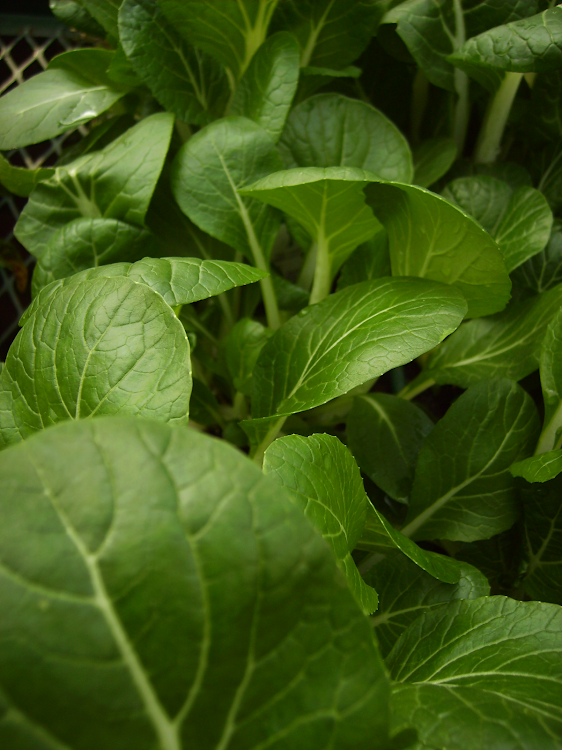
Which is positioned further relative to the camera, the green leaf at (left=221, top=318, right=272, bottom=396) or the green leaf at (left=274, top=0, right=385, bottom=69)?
the green leaf at (left=274, top=0, right=385, bottom=69)

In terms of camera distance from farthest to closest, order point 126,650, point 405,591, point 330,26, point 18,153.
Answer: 1. point 18,153
2. point 330,26
3. point 405,591
4. point 126,650

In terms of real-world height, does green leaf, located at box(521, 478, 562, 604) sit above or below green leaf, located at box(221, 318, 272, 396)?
below

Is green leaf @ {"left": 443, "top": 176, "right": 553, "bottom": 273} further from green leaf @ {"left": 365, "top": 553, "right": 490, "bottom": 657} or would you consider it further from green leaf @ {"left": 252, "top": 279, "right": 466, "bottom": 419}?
green leaf @ {"left": 365, "top": 553, "right": 490, "bottom": 657}

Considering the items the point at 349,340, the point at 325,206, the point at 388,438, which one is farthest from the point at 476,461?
the point at 325,206

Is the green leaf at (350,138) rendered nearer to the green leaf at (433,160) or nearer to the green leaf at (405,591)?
the green leaf at (433,160)

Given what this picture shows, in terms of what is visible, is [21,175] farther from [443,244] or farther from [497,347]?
[497,347]

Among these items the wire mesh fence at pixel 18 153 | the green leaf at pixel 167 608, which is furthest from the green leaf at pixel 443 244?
the wire mesh fence at pixel 18 153

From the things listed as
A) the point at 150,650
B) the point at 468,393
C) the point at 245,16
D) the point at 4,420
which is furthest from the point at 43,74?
the point at 150,650

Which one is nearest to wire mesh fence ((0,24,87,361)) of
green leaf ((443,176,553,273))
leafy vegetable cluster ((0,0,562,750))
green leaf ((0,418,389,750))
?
leafy vegetable cluster ((0,0,562,750))

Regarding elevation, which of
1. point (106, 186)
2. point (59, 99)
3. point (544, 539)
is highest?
point (59, 99)
